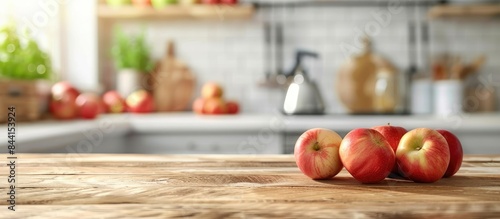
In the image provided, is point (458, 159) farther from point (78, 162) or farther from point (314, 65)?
point (314, 65)

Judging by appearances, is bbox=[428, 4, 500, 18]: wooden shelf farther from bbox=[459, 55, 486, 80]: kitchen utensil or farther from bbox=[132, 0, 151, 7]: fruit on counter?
bbox=[132, 0, 151, 7]: fruit on counter

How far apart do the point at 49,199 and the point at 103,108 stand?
267 cm

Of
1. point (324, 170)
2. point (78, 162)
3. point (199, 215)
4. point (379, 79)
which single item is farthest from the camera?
point (379, 79)

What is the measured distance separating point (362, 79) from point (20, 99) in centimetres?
194

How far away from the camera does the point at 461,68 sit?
358cm

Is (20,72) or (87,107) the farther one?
(87,107)

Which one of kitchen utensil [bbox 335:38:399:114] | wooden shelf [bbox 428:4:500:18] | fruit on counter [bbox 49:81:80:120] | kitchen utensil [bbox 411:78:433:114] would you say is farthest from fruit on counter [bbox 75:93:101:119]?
wooden shelf [bbox 428:4:500:18]

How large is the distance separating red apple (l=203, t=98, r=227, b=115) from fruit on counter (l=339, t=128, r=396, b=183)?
2.41 meters

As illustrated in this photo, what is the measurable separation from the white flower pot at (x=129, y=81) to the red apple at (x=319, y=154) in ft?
8.95

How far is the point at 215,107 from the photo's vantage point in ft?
11.1

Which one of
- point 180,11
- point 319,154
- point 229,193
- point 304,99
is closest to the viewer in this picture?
point 229,193

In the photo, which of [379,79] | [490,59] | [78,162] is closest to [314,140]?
[78,162]

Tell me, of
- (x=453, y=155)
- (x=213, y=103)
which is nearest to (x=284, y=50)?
(x=213, y=103)

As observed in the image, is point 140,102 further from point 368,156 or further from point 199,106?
point 368,156
